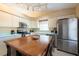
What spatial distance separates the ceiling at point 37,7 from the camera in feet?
4.73

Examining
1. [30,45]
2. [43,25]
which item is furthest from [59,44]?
[30,45]

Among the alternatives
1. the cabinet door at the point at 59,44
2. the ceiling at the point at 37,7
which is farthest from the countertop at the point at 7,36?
the cabinet door at the point at 59,44

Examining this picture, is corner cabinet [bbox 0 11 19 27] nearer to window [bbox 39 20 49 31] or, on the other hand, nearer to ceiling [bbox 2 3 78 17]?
ceiling [bbox 2 3 78 17]

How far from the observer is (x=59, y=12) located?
5.16 ft

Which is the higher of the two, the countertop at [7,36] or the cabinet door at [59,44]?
the countertop at [7,36]

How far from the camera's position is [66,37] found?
5.93 feet

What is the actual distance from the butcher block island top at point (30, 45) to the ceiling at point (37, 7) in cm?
45

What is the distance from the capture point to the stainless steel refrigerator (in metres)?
1.69

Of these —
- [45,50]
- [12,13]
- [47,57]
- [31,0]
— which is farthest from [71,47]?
[12,13]

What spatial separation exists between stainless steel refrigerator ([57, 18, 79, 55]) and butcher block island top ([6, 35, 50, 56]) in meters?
0.29

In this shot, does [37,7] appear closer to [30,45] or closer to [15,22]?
[15,22]

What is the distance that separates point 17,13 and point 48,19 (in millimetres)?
571

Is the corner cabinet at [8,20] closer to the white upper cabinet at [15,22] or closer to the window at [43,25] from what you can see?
the white upper cabinet at [15,22]

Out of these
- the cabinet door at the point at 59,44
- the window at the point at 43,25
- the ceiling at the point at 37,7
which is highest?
the ceiling at the point at 37,7
